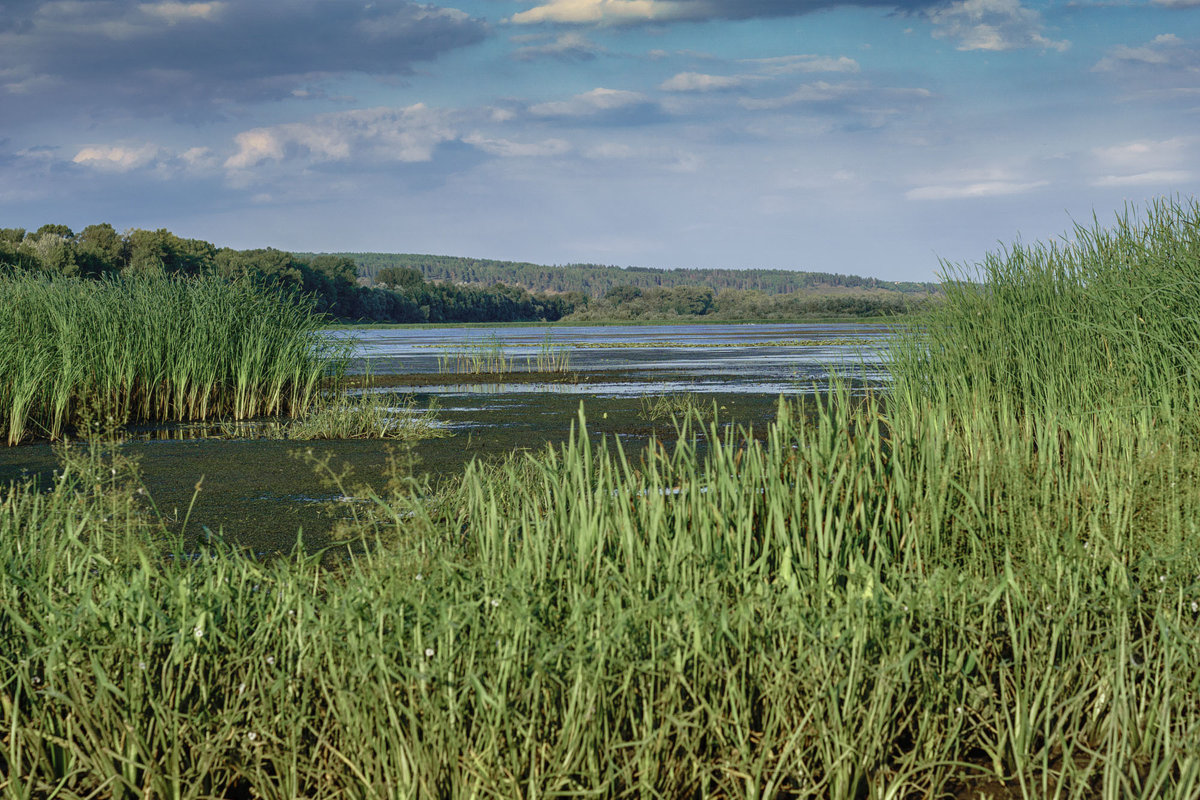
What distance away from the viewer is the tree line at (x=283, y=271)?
41719mm

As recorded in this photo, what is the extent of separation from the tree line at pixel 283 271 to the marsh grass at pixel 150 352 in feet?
1.73

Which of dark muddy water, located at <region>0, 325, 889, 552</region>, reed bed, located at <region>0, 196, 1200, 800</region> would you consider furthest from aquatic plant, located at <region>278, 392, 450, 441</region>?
reed bed, located at <region>0, 196, 1200, 800</region>

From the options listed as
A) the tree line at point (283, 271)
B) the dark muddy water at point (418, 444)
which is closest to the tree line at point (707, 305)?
the tree line at point (283, 271)

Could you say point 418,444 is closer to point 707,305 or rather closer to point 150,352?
point 150,352

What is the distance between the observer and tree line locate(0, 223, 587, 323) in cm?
4172

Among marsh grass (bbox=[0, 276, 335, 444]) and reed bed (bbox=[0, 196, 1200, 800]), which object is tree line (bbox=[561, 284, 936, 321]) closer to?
marsh grass (bbox=[0, 276, 335, 444])

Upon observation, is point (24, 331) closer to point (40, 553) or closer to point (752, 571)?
point (40, 553)

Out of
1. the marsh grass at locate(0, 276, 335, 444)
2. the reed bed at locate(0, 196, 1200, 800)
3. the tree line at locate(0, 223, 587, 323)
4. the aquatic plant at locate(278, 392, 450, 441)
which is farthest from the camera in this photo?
the tree line at locate(0, 223, 587, 323)

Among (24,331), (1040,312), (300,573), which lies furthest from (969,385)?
(24,331)

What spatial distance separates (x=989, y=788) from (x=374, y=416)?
391 inches

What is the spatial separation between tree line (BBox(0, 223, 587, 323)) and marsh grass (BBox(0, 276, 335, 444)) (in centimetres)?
53

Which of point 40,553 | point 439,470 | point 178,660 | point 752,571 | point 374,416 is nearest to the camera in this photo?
point 178,660

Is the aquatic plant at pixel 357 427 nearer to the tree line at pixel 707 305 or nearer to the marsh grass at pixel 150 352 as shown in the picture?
the marsh grass at pixel 150 352

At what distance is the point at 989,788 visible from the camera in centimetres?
273
